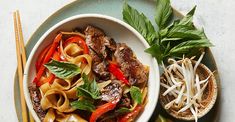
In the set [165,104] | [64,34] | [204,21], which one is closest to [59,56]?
[64,34]

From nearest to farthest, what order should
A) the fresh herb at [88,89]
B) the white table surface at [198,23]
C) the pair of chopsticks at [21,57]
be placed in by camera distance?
the fresh herb at [88,89] < the pair of chopsticks at [21,57] < the white table surface at [198,23]

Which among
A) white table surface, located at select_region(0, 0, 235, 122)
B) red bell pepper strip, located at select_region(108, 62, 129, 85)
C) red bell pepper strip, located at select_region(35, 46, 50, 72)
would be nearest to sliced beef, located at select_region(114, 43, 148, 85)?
red bell pepper strip, located at select_region(108, 62, 129, 85)

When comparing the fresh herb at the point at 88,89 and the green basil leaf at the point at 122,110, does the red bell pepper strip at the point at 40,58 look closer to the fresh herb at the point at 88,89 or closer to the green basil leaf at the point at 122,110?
the fresh herb at the point at 88,89

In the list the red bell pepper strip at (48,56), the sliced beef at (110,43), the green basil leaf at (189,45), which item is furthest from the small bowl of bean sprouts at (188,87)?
the red bell pepper strip at (48,56)

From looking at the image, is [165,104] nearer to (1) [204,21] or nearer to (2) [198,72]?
(2) [198,72]

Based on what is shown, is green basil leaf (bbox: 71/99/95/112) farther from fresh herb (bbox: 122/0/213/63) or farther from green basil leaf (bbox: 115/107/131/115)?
fresh herb (bbox: 122/0/213/63)

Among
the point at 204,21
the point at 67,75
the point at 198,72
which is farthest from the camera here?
the point at 204,21

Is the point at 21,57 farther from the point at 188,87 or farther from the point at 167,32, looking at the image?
the point at 188,87

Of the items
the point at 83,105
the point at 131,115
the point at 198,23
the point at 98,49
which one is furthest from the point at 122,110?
the point at 198,23
